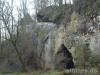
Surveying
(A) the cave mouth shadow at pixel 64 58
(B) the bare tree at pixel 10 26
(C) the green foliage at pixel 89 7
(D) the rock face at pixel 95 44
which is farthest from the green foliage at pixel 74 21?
(B) the bare tree at pixel 10 26

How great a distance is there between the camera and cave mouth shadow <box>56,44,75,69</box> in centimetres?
2578

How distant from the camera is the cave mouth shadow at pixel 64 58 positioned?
25781mm

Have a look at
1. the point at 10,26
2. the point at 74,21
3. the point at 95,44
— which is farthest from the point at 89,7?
the point at 10,26

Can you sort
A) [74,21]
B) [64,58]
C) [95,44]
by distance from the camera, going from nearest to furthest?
[95,44]
[74,21]
[64,58]

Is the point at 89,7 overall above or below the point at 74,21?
above

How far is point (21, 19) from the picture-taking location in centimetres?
2984

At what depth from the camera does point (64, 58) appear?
2592 cm

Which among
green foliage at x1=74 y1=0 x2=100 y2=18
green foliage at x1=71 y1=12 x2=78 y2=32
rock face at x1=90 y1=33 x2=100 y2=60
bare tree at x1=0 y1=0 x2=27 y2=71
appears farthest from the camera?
bare tree at x1=0 y1=0 x2=27 y2=71

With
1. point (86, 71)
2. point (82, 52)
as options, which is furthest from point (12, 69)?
point (86, 71)

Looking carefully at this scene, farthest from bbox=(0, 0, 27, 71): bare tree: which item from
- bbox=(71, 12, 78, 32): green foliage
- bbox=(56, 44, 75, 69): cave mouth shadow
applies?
bbox=(71, 12, 78, 32): green foliage

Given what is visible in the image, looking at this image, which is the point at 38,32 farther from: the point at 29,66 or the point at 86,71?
the point at 86,71

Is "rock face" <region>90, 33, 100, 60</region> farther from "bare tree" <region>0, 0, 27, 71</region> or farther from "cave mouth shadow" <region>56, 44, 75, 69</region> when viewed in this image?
"bare tree" <region>0, 0, 27, 71</region>

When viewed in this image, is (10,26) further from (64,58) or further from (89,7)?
(89,7)

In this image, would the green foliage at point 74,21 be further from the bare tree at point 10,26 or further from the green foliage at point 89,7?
the bare tree at point 10,26
